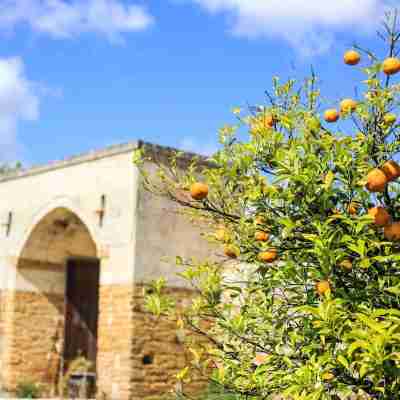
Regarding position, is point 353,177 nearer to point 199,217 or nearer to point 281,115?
point 281,115

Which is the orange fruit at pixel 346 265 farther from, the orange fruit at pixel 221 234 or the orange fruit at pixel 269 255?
the orange fruit at pixel 221 234

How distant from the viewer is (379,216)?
3492mm

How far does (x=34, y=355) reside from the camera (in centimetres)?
1376

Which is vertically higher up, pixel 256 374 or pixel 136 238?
pixel 136 238

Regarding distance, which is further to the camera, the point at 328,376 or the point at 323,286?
the point at 323,286

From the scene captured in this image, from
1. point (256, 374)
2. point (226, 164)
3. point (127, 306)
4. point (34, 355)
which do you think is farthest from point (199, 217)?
point (34, 355)

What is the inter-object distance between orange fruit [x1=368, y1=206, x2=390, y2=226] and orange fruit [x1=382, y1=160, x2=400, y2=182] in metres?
0.17

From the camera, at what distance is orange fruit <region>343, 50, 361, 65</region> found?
4227mm

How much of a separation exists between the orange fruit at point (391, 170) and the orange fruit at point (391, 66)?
22.7 inches

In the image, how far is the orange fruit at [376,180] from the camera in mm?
3480

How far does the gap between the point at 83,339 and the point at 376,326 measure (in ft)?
38.7

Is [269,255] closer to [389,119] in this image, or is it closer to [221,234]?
[221,234]

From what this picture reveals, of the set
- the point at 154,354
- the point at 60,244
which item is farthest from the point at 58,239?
the point at 154,354

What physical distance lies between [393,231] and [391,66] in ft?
2.99
